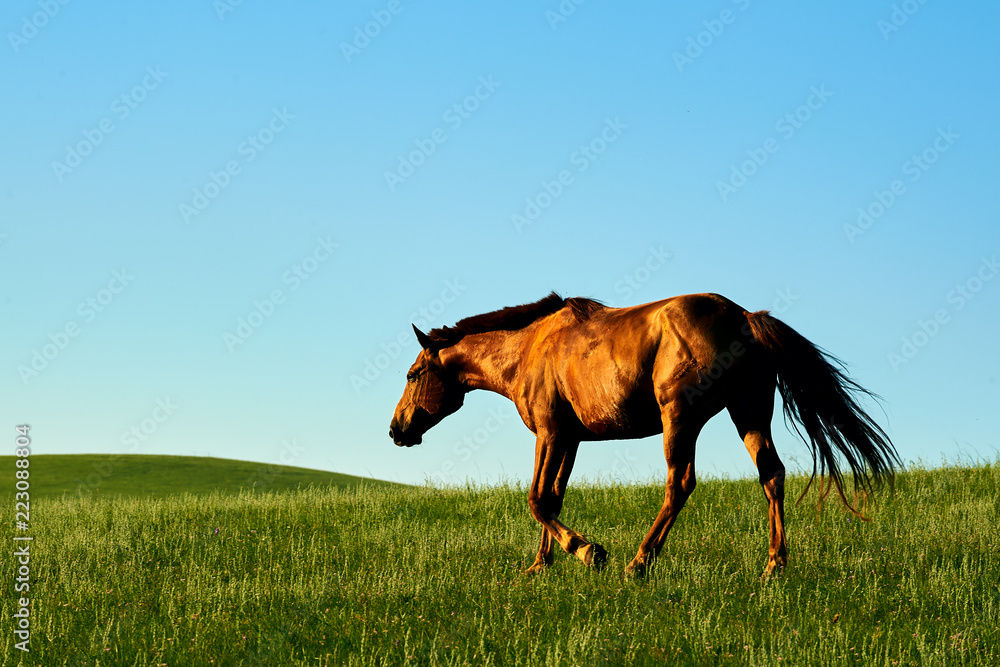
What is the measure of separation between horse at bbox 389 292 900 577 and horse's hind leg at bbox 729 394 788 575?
10 millimetres

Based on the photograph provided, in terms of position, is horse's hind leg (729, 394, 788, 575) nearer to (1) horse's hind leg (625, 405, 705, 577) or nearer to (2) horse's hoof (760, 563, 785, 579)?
(2) horse's hoof (760, 563, 785, 579)

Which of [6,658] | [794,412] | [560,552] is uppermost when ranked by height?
[794,412]

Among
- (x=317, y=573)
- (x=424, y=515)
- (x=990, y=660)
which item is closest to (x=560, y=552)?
(x=317, y=573)

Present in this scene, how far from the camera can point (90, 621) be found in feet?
23.6

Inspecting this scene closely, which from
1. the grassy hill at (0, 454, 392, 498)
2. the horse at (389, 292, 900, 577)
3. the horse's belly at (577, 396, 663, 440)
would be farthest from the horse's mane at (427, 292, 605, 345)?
the grassy hill at (0, 454, 392, 498)

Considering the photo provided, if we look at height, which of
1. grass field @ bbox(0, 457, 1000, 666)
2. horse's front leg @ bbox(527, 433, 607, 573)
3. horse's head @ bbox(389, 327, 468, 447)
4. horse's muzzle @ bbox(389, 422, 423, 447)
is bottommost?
grass field @ bbox(0, 457, 1000, 666)

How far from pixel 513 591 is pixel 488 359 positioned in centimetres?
298

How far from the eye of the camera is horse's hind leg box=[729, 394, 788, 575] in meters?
7.75

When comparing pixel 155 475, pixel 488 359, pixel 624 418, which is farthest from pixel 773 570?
pixel 155 475

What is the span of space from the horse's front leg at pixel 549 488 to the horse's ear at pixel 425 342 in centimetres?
201

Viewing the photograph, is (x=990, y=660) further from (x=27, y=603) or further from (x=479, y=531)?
(x=27, y=603)

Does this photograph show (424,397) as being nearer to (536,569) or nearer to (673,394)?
(536,569)

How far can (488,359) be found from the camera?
954 cm

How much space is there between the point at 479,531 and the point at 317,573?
8.46 feet
